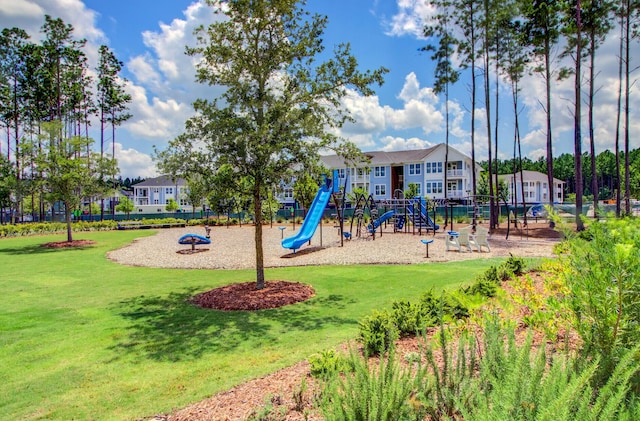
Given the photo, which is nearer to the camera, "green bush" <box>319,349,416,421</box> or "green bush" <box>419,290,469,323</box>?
"green bush" <box>319,349,416,421</box>

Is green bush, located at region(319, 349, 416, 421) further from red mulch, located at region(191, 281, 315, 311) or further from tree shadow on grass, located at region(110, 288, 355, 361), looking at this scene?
red mulch, located at region(191, 281, 315, 311)

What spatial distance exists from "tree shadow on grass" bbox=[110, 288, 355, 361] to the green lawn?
0.06 ft

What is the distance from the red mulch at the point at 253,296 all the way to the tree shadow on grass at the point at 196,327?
28cm

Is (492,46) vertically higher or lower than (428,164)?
higher

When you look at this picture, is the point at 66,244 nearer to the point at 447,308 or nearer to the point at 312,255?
the point at 312,255

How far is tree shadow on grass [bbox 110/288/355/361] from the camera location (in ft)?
18.9

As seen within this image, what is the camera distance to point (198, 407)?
3.85m

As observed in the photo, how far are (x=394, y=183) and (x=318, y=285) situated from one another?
52.4 m

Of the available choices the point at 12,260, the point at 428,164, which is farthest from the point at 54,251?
the point at 428,164

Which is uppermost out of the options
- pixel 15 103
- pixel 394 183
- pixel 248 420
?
pixel 15 103

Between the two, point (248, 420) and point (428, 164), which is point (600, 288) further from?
point (428, 164)

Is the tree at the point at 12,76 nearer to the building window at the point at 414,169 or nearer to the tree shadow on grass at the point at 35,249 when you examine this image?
the tree shadow on grass at the point at 35,249

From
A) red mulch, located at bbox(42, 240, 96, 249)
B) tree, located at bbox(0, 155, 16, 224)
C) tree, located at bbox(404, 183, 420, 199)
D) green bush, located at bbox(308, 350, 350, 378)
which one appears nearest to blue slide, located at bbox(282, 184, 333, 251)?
red mulch, located at bbox(42, 240, 96, 249)

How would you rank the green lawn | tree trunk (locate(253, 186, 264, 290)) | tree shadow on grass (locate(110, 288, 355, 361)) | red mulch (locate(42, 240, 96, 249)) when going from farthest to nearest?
1. red mulch (locate(42, 240, 96, 249))
2. tree trunk (locate(253, 186, 264, 290))
3. tree shadow on grass (locate(110, 288, 355, 361))
4. the green lawn
